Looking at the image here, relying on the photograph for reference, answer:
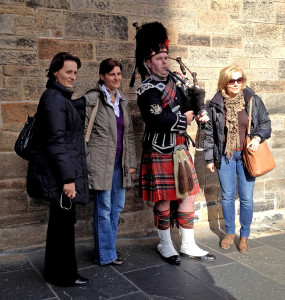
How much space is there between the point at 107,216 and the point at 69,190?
2.37 ft

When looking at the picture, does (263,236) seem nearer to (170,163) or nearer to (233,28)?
(170,163)

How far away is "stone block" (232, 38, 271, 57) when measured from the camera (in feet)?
16.8

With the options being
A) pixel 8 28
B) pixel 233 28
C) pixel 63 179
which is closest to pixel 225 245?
pixel 63 179

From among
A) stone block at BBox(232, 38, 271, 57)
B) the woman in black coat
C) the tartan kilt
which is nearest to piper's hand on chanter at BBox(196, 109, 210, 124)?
the tartan kilt

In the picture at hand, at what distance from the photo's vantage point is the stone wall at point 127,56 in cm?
403

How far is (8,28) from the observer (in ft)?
12.9

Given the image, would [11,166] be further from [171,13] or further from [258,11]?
[258,11]

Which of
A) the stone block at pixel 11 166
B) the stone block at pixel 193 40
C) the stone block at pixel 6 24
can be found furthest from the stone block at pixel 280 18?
the stone block at pixel 11 166

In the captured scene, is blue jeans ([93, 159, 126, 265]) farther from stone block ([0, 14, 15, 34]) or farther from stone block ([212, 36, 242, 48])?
stone block ([212, 36, 242, 48])

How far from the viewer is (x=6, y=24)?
3.93 meters

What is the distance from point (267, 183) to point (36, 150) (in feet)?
10.7

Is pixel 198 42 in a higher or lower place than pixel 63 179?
higher

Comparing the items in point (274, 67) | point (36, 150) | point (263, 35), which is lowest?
point (36, 150)

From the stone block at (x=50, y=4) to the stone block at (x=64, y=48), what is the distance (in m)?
0.31
